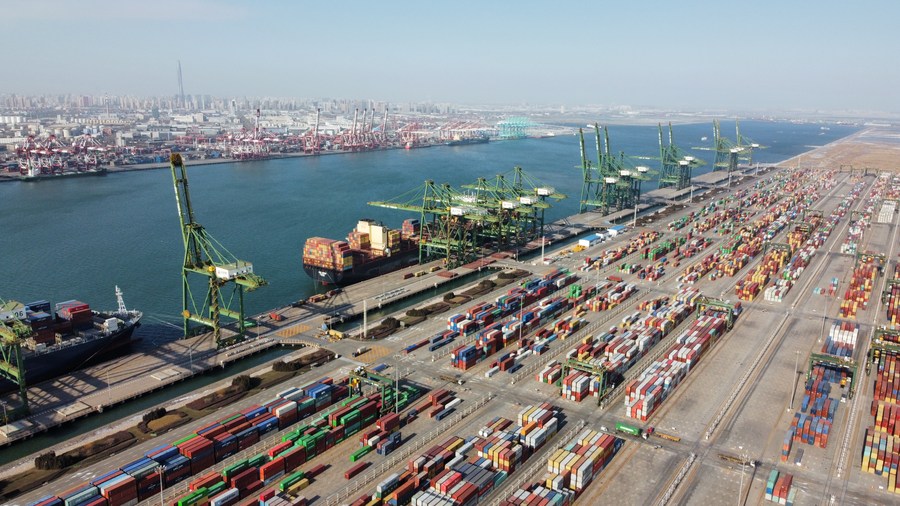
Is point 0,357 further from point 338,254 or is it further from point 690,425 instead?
point 690,425

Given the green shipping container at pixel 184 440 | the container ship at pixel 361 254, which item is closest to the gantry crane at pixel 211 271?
the green shipping container at pixel 184 440

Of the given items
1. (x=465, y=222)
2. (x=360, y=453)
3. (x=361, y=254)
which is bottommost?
(x=360, y=453)

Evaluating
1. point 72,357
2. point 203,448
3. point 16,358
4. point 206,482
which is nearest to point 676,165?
point 72,357

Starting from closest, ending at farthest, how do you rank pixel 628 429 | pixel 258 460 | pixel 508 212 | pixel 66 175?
pixel 258 460, pixel 628 429, pixel 508 212, pixel 66 175

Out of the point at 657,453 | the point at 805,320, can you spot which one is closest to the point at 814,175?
the point at 805,320

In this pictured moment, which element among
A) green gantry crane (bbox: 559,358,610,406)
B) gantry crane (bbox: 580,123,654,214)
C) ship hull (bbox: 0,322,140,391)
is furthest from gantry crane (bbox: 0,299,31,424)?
gantry crane (bbox: 580,123,654,214)

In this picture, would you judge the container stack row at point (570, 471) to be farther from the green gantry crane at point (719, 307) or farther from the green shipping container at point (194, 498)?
the green gantry crane at point (719, 307)

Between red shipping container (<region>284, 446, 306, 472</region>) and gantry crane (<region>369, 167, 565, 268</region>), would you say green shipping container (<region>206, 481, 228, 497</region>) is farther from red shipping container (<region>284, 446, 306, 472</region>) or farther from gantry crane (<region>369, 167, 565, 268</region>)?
gantry crane (<region>369, 167, 565, 268</region>)

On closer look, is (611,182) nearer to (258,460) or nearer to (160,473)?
(258,460)
